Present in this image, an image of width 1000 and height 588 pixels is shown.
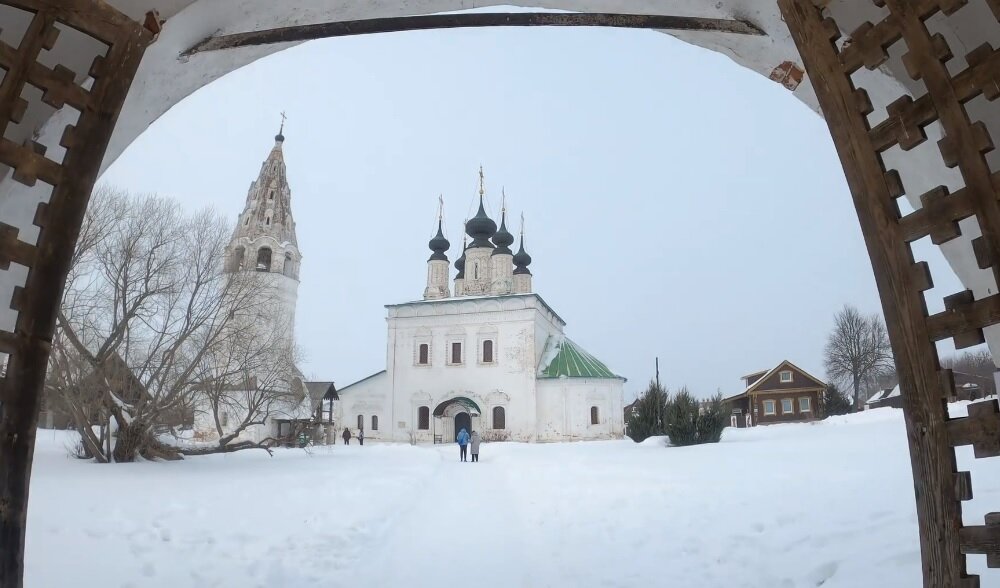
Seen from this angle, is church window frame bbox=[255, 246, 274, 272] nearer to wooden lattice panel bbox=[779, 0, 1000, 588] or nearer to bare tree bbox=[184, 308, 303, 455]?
bare tree bbox=[184, 308, 303, 455]

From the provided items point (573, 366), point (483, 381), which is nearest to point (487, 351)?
A: point (483, 381)

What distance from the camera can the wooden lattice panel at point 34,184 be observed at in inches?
97.7

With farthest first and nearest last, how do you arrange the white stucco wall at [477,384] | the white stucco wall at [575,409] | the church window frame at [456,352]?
the church window frame at [456,352]
the white stucco wall at [477,384]
the white stucco wall at [575,409]

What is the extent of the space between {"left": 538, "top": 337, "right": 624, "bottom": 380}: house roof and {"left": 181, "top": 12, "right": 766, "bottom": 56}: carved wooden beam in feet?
119

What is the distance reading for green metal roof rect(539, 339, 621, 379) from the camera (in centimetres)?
3956

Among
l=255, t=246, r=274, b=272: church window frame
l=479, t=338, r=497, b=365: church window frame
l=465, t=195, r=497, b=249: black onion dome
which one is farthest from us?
l=465, t=195, r=497, b=249: black onion dome

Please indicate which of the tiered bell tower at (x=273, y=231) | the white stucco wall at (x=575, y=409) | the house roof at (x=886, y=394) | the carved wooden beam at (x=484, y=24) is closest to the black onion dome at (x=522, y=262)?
the white stucco wall at (x=575, y=409)

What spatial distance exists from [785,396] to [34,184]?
46773 mm

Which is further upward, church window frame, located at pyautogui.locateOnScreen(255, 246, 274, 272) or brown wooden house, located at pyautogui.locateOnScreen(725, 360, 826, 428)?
church window frame, located at pyautogui.locateOnScreen(255, 246, 274, 272)

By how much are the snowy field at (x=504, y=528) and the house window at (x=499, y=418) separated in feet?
86.7

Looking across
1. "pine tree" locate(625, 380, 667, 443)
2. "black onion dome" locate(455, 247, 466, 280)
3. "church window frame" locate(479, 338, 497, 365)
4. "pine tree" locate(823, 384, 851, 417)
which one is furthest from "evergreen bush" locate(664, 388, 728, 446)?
"black onion dome" locate(455, 247, 466, 280)

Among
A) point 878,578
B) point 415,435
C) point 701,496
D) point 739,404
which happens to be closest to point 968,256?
point 878,578

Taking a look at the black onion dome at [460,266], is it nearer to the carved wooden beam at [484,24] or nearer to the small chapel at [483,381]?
the small chapel at [483,381]

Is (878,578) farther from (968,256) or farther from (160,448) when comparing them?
(160,448)
